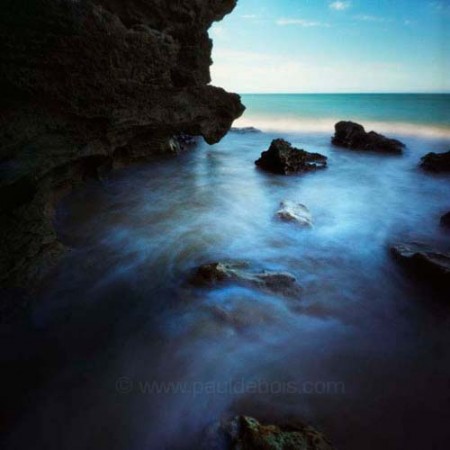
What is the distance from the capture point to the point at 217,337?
320 centimetres

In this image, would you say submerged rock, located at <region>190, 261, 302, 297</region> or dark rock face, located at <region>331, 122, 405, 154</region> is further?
dark rock face, located at <region>331, 122, 405, 154</region>

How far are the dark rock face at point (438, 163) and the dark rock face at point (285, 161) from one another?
3.24m

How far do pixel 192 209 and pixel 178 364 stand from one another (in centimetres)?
388

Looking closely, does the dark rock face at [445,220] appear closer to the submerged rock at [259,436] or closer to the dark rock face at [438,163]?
the dark rock face at [438,163]

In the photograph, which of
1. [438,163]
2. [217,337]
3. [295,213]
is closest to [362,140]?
[438,163]

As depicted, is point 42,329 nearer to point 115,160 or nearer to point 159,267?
point 159,267

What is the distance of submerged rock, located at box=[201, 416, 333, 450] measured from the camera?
2.07m

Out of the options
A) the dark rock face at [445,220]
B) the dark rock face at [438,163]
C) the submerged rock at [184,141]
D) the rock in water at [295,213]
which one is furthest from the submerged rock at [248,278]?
the submerged rock at [184,141]

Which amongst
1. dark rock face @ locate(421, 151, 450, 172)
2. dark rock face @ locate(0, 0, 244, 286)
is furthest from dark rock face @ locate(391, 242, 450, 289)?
dark rock face @ locate(421, 151, 450, 172)

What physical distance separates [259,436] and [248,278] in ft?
6.60

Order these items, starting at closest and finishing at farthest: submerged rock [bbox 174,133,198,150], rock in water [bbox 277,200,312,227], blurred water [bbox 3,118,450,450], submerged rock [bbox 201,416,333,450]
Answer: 1. submerged rock [bbox 201,416,333,450]
2. blurred water [bbox 3,118,450,450]
3. rock in water [bbox 277,200,312,227]
4. submerged rock [bbox 174,133,198,150]

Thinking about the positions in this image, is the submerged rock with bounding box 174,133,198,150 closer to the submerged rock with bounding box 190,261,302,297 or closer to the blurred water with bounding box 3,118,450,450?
the blurred water with bounding box 3,118,450,450

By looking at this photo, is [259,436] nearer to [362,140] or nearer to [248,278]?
[248,278]

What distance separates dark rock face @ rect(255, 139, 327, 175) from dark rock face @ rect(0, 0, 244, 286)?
3.38m
